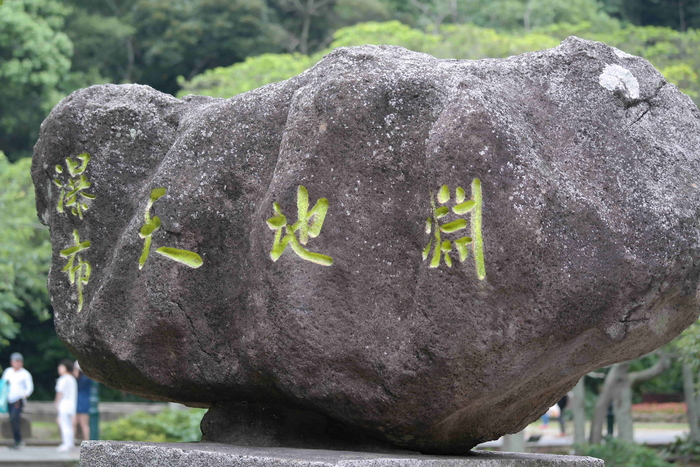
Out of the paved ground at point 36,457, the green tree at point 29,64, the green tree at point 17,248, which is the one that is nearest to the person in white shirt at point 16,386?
the paved ground at point 36,457

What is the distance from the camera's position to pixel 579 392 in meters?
12.5

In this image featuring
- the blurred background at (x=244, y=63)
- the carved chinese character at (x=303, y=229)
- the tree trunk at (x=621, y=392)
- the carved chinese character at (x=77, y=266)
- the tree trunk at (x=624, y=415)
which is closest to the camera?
the carved chinese character at (x=303, y=229)

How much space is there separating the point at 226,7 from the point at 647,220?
22791mm

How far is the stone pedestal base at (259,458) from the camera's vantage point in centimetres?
328

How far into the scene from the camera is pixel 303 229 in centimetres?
360

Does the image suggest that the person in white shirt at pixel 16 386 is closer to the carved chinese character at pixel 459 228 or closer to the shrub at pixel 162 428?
the shrub at pixel 162 428

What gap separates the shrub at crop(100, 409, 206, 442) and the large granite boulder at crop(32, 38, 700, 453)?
6963mm

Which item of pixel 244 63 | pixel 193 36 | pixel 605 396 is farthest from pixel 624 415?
pixel 193 36

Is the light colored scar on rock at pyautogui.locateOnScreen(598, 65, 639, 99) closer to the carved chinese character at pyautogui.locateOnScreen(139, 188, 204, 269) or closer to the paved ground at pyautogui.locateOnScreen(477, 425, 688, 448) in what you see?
the carved chinese character at pyautogui.locateOnScreen(139, 188, 204, 269)

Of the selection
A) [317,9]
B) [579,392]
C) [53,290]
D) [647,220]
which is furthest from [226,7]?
[647,220]

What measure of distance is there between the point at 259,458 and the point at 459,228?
4.07 feet

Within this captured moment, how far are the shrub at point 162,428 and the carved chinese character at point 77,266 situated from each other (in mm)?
6560

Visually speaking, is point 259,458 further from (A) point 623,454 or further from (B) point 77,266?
(A) point 623,454

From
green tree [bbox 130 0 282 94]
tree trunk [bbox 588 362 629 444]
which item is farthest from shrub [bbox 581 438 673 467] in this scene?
green tree [bbox 130 0 282 94]
